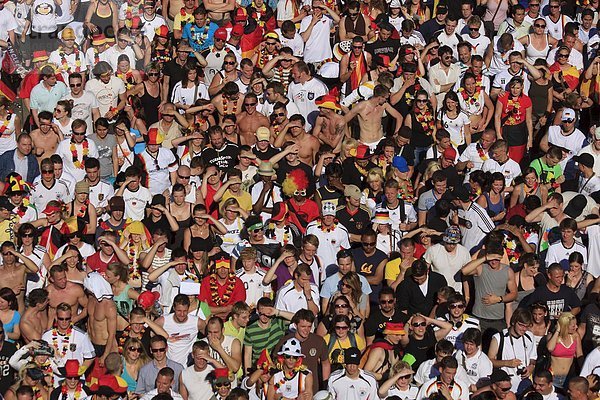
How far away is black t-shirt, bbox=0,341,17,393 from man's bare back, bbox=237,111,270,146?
5151mm

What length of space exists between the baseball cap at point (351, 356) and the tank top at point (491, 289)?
2.21 m

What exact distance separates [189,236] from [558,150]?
5037mm

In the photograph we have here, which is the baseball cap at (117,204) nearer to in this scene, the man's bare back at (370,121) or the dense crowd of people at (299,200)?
the dense crowd of people at (299,200)

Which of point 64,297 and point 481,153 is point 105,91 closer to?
point 64,297

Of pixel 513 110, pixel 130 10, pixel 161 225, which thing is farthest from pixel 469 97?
pixel 130 10

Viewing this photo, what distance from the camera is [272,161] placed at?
2191 cm

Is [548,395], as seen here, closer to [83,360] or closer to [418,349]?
[418,349]

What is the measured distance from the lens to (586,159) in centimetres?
2194

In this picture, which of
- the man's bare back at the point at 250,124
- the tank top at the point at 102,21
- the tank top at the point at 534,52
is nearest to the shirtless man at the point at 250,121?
the man's bare back at the point at 250,124

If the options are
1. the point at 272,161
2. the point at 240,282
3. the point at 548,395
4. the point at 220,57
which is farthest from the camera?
the point at 220,57

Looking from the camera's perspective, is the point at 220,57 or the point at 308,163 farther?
the point at 220,57

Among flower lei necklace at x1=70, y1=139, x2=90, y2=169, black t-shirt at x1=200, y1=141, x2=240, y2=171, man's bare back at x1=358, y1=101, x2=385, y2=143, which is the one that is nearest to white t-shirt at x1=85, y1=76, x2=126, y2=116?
flower lei necklace at x1=70, y1=139, x2=90, y2=169

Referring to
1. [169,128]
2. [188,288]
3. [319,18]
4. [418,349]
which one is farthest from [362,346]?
[319,18]

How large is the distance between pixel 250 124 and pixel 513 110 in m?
3.64
